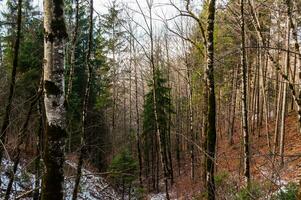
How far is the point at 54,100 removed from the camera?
4949 millimetres

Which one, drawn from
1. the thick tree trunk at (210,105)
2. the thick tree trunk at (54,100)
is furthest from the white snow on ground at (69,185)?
the thick tree trunk at (54,100)

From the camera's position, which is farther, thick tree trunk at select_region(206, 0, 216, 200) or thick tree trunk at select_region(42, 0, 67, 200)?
thick tree trunk at select_region(206, 0, 216, 200)

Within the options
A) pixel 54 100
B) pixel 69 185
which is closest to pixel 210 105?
pixel 54 100

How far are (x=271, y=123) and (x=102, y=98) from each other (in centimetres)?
1456

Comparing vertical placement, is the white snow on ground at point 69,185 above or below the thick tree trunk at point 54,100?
below

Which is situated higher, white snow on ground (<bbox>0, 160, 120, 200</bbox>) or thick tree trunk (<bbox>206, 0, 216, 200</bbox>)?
thick tree trunk (<bbox>206, 0, 216, 200</bbox>)

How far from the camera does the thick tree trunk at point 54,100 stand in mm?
4871

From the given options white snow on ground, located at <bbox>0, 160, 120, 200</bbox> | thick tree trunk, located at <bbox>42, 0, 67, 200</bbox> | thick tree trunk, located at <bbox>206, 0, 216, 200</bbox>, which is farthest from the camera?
white snow on ground, located at <bbox>0, 160, 120, 200</bbox>

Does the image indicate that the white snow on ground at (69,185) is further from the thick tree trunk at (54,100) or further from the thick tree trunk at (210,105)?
the thick tree trunk at (54,100)

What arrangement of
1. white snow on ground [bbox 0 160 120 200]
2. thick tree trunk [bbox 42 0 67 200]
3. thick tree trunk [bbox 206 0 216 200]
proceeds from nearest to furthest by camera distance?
thick tree trunk [bbox 42 0 67 200]
thick tree trunk [bbox 206 0 216 200]
white snow on ground [bbox 0 160 120 200]

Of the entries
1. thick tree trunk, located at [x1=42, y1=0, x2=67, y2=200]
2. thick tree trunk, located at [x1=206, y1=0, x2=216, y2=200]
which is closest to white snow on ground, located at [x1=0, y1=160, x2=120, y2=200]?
thick tree trunk, located at [x1=206, y1=0, x2=216, y2=200]

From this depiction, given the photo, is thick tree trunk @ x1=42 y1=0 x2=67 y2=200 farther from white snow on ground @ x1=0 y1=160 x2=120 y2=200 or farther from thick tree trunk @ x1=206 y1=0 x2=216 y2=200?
white snow on ground @ x1=0 y1=160 x2=120 y2=200

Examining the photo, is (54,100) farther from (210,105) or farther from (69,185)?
(69,185)

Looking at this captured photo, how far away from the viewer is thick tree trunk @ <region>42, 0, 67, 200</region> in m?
4.87
